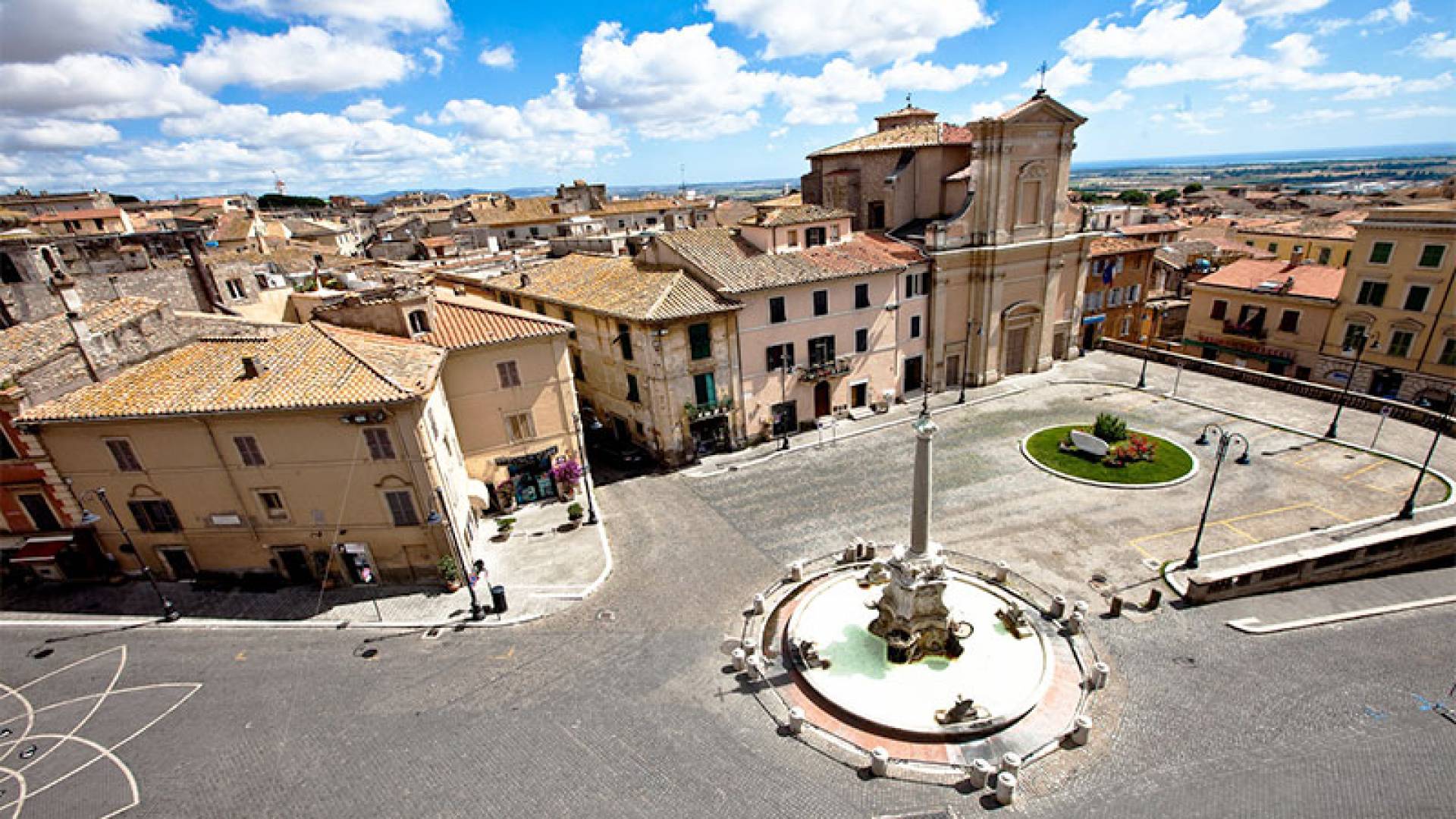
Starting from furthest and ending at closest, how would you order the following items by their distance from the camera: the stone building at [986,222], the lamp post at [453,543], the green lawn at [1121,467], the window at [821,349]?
1. the stone building at [986,222]
2. the window at [821,349]
3. the green lawn at [1121,467]
4. the lamp post at [453,543]

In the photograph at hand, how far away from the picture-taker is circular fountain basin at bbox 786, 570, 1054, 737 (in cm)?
1658

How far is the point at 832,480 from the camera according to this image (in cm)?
3086

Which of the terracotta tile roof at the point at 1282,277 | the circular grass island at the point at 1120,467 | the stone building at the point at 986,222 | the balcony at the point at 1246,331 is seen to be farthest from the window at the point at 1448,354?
the stone building at the point at 986,222

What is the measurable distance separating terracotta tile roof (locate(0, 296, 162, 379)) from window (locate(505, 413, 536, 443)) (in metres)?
14.1

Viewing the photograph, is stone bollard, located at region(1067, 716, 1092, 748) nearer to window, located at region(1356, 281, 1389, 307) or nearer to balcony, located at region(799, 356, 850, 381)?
balcony, located at region(799, 356, 850, 381)

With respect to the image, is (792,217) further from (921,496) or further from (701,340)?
(921,496)

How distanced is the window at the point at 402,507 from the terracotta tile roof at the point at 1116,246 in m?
46.7

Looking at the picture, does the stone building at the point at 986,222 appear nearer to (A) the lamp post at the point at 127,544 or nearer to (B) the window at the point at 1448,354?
(B) the window at the point at 1448,354

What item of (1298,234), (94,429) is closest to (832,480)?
(94,429)

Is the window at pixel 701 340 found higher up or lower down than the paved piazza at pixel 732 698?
higher up

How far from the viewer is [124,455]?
22641 mm

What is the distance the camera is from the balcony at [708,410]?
32.9m

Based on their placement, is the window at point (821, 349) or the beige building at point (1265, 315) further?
the beige building at point (1265, 315)

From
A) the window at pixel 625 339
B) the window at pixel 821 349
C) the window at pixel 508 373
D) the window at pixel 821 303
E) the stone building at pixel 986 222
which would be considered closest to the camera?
the window at pixel 508 373
